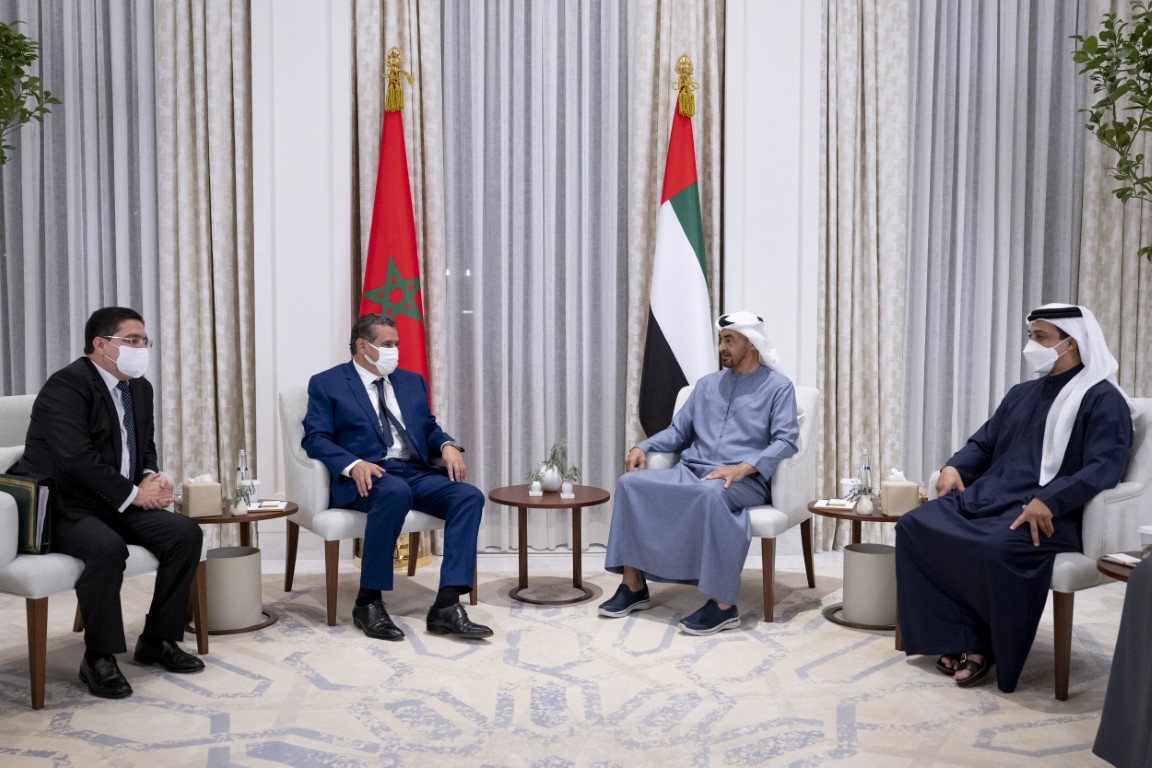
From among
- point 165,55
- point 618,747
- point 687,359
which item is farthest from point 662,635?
point 165,55

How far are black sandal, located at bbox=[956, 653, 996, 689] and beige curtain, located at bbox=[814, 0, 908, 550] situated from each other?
221 cm

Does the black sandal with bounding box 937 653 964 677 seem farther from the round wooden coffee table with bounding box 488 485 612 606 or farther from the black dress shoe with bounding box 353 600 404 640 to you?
the black dress shoe with bounding box 353 600 404 640

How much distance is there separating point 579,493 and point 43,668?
2.42 meters

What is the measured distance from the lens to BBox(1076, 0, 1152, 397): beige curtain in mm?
5832

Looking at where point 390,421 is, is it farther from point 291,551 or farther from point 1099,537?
point 1099,537

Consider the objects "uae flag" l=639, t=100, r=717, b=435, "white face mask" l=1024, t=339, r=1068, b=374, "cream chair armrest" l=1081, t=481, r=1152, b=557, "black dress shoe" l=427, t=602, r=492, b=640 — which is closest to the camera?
"cream chair armrest" l=1081, t=481, r=1152, b=557

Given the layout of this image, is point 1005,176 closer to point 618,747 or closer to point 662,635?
point 662,635

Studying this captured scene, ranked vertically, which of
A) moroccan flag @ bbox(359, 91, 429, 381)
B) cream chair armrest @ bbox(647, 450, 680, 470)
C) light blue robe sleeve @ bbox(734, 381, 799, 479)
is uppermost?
moroccan flag @ bbox(359, 91, 429, 381)

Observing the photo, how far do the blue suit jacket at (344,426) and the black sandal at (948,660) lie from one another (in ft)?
7.74

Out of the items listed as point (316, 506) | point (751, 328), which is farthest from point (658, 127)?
point (316, 506)

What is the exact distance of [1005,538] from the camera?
3.47m

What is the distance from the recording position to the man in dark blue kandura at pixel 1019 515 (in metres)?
3.44

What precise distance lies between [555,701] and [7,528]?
6.24 ft

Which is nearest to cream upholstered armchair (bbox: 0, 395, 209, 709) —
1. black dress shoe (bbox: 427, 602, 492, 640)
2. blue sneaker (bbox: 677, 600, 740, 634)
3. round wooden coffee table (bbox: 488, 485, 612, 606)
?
black dress shoe (bbox: 427, 602, 492, 640)
